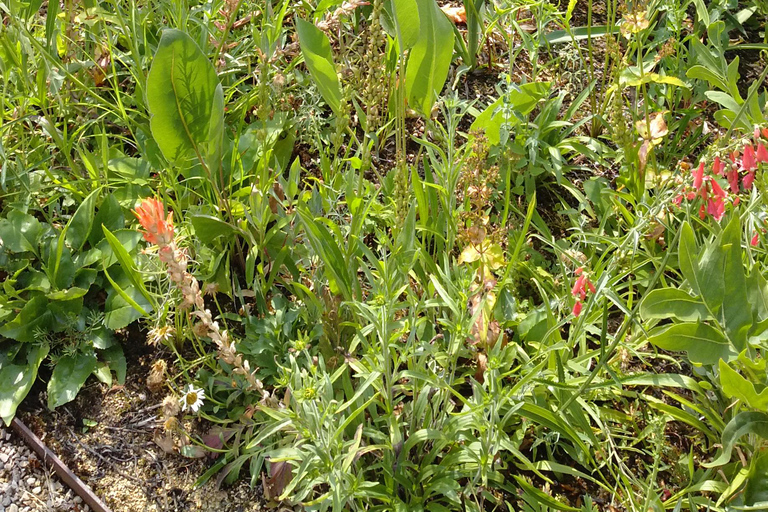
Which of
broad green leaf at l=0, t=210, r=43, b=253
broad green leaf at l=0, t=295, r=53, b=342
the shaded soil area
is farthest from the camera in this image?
broad green leaf at l=0, t=210, r=43, b=253

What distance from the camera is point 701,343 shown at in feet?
4.83

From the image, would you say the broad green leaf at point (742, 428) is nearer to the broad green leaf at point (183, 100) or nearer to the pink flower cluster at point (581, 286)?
the pink flower cluster at point (581, 286)

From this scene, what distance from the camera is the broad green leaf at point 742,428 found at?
142 centimetres

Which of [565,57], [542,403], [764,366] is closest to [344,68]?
[565,57]

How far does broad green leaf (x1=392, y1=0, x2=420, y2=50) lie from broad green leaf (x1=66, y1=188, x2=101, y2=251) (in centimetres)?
97

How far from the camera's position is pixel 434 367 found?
5.37 feet

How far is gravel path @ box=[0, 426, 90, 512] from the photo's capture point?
171 cm

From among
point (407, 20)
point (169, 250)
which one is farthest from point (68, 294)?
point (407, 20)

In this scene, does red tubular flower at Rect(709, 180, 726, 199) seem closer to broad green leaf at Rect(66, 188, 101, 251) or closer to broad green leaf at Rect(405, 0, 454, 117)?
broad green leaf at Rect(405, 0, 454, 117)

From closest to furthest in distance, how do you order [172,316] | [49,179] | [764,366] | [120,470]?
1. [764,366]
2. [120,470]
3. [172,316]
4. [49,179]

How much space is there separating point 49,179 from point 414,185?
1191 millimetres

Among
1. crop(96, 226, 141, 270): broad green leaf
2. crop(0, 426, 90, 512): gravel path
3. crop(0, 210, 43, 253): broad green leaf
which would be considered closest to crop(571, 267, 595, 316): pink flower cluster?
crop(96, 226, 141, 270): broad green leaf

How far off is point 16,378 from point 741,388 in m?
1.75

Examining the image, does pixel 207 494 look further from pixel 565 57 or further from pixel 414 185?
pixel 565 57
